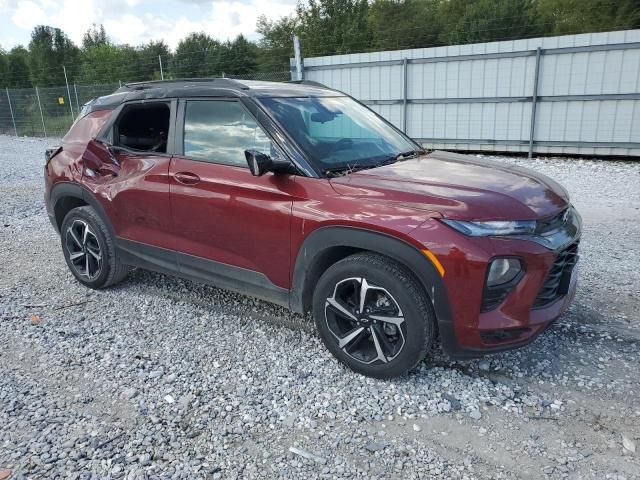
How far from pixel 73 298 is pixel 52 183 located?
3.66 ft

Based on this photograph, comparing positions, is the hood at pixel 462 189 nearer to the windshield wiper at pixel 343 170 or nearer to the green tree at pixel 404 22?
the windshield wiper at pixel 343 170

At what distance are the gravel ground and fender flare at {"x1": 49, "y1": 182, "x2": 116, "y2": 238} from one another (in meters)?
0.74

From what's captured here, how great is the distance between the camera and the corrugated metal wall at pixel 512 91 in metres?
10.6

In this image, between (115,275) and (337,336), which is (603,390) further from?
(115,275)

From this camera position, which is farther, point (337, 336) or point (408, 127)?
point (408, 127)

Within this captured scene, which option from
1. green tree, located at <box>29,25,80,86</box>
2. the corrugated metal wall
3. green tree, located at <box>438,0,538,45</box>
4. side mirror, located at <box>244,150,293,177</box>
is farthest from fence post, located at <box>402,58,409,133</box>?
green tree, located at <box>29,25,80,86</box>

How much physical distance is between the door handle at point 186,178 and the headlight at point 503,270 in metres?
2.11

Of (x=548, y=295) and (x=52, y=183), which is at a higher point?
(x=52, y=183)

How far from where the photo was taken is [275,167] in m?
3.20

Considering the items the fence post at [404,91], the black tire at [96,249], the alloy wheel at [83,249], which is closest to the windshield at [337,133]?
the black tire at [96,249]

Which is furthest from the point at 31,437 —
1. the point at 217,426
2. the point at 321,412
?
the point at 321,412

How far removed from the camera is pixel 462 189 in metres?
2.92

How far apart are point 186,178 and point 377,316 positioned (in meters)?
1.74

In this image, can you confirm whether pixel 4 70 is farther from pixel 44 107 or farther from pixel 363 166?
pixel 363 166
